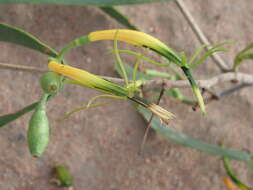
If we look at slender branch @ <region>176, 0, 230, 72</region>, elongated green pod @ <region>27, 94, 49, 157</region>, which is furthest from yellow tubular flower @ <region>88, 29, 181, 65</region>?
slender branch @ <region>176, 0, 230, 72</region>

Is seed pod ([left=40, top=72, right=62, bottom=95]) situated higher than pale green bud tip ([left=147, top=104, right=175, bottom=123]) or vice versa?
seed pod ([left=40, top=72, right=62, bottom=95])

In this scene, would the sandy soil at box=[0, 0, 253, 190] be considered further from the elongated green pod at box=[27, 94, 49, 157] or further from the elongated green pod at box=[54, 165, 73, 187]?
the elongated green pod at box=[27, 94, 49, 157]

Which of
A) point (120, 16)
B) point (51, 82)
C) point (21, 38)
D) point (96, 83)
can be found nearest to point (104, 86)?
point (96, 83)

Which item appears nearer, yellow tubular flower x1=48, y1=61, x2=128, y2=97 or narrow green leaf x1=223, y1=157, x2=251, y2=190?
yellow tubular flower x1=48, y1=61, x2=128, y2=97

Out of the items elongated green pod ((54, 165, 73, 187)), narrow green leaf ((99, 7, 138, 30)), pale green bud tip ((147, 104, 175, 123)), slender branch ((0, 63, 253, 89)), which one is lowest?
elongated green pod ((54, 165, 73, 187))

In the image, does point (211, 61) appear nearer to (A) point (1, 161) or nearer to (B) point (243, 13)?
(B) point (243, 13)

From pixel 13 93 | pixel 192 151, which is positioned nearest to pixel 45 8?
pixel 13 93

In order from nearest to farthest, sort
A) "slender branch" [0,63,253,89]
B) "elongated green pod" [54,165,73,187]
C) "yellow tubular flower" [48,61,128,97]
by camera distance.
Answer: "yellow tubular flower" [48,61,128,97] < "slender branch" [0,63,253,89] < "elongated green pod" [54,165,73,187]
